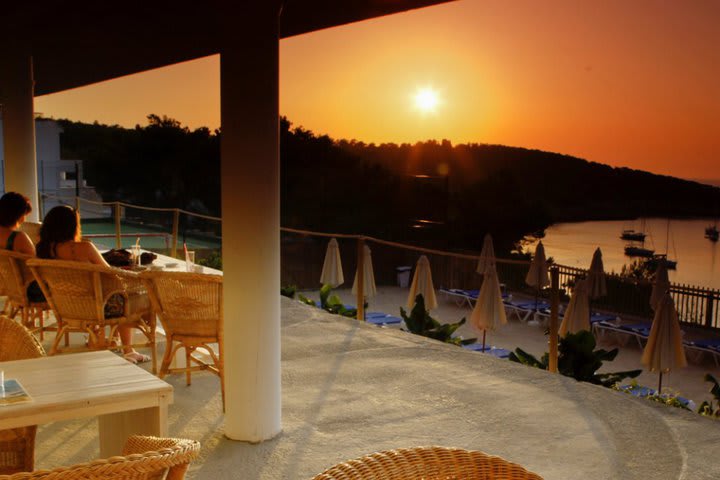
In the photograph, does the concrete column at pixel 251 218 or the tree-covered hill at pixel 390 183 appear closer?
the concrete column at pixel 251 218

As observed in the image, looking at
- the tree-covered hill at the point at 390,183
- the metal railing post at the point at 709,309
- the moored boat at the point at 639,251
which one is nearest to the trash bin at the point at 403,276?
the tree-covered hill at the point at 390,183

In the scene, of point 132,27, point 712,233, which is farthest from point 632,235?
point 132,27

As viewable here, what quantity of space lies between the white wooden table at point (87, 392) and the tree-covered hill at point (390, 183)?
27.9 meters

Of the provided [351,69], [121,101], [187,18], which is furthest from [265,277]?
[351,69]

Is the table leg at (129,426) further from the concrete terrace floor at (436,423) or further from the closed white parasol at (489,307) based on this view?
the closed white parasol at (489,307)

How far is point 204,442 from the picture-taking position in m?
3.63

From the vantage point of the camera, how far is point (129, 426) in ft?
8.28

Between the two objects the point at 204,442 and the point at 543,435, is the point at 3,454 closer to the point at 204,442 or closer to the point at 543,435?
the point at 204,442

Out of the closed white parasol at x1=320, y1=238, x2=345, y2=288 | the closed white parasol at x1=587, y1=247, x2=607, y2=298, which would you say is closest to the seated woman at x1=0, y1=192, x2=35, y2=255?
the closed white parasol at x1=320, y1=238, x2=345, y2=288

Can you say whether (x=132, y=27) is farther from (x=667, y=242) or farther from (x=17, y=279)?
(x=667, y=242)

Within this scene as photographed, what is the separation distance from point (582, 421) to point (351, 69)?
24208mm

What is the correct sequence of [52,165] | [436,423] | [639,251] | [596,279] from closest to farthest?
[436,423] < [596,279] < [52,165] < [639,251]

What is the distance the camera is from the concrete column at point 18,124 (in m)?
7.86

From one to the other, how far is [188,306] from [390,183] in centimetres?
3548
